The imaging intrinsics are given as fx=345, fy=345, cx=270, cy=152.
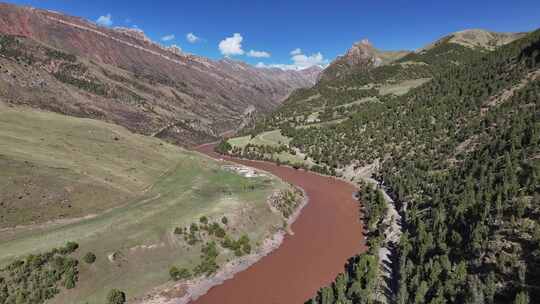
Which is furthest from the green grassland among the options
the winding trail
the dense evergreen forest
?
the dense evergreen forest

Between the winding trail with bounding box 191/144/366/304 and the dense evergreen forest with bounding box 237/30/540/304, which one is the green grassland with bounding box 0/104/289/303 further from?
the dense evergreen forest with bounding box 237/30/540/304

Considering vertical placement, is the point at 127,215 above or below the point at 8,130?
below

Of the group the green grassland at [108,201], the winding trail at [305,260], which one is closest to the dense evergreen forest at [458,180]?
the winding trail at [305,260]

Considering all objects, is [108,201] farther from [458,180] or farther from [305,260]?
[458,180]

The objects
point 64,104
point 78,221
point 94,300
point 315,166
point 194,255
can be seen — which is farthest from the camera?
point 64,104

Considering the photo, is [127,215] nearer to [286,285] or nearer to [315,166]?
[286,285]

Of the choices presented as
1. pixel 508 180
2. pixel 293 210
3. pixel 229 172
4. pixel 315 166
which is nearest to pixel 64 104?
pixel 229 172
